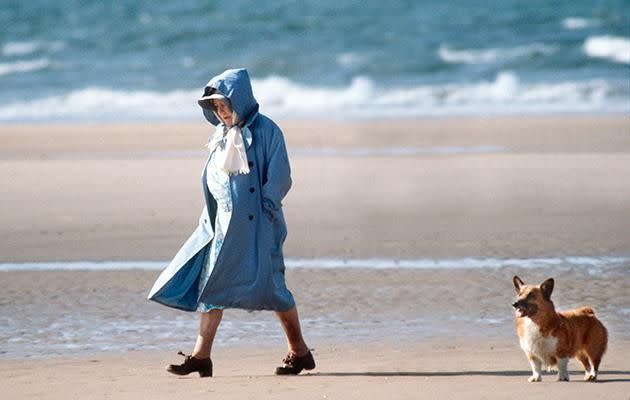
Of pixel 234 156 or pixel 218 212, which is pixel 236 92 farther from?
pixel 218 212

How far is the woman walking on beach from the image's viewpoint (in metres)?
6.06

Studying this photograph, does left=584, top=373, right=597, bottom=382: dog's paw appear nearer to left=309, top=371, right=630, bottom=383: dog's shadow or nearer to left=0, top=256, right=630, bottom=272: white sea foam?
left=309, top=371, right=630, bottom=383: dog's shadow

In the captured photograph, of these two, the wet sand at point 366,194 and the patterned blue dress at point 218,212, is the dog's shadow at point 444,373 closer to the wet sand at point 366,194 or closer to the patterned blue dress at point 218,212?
the patterned blue dress at point 218,212

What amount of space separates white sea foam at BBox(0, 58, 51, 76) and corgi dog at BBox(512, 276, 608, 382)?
29958 millimetres

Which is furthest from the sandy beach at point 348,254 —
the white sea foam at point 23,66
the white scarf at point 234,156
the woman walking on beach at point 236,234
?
the white sea foam at point 23,66

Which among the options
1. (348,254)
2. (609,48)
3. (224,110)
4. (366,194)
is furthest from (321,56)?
(224,110)

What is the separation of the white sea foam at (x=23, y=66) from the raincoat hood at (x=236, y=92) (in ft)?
95.2

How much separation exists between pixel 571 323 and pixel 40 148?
13.8m

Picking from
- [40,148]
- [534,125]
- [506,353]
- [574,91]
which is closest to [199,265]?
[506,353]

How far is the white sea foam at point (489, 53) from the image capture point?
108 ft

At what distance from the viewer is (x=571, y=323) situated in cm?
559

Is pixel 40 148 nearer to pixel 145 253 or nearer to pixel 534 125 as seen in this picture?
pixel 534 125

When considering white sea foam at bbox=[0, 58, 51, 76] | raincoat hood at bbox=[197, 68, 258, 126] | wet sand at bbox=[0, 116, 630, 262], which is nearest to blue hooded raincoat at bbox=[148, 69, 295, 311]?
raincoat hood at bbox=[197, 68, 258, 126]

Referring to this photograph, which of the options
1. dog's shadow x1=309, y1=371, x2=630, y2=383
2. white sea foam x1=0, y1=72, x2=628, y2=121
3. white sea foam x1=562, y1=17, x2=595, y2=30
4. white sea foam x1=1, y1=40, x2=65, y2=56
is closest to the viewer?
dog's shadow x1=309, y1=371, x2=630, y2=383
